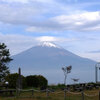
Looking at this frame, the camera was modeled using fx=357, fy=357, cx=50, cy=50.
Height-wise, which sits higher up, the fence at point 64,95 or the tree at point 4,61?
the tree at point 4,61

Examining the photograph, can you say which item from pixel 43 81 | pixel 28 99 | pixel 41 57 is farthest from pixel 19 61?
pixel 28 99

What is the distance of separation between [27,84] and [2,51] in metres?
3.77

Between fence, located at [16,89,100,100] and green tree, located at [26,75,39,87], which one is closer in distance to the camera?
fence, located at [16,89,100,100]

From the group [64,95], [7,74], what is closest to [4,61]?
[7,74]

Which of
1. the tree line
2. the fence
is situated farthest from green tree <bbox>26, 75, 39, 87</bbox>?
the fence

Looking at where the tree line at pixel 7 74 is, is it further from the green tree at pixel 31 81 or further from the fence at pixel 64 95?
the fence at pixel 64 95

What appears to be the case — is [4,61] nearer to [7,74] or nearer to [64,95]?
[7,74]

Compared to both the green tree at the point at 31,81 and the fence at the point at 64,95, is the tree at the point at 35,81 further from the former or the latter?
the fence at the point at 64,95

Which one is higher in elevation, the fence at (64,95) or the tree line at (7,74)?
the tree line at (7,74)

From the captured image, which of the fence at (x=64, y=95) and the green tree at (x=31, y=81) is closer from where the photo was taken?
the fence at (x=64, y=95)

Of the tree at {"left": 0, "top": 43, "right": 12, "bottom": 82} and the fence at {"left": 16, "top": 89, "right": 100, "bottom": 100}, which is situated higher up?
the tree at {"left": 0, "top": 43, "right": 12, "bottom": 82}

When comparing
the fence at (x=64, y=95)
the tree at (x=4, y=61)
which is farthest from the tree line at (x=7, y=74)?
the fence at (x=64, y=95)

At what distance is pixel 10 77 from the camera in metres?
29.2

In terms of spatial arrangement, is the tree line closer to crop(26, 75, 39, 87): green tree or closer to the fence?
crop(26, 75, 39, 87): green tree
